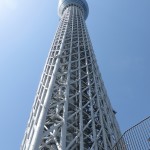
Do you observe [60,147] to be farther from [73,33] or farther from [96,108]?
[73,33]

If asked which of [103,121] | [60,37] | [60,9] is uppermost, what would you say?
[60,9]

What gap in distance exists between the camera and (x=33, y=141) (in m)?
17.4

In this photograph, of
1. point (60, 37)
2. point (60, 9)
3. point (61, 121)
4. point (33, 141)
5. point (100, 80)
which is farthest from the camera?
point (60, 9)

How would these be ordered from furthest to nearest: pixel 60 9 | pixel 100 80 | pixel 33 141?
1. pixel 60 9
2. pixel 100 80
3. pixel 33 141

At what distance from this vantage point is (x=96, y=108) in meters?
25.6

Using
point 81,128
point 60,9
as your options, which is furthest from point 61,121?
point 60,9

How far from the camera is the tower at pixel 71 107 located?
19.4 m

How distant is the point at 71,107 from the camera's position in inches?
931

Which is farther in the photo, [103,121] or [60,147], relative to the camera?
[103,121]

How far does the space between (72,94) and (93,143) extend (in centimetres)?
596

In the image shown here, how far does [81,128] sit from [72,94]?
200 inches

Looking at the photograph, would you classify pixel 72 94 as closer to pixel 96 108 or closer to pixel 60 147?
pixel 96 108

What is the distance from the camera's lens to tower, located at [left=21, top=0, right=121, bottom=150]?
19.4 metres

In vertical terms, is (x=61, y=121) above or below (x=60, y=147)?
above
